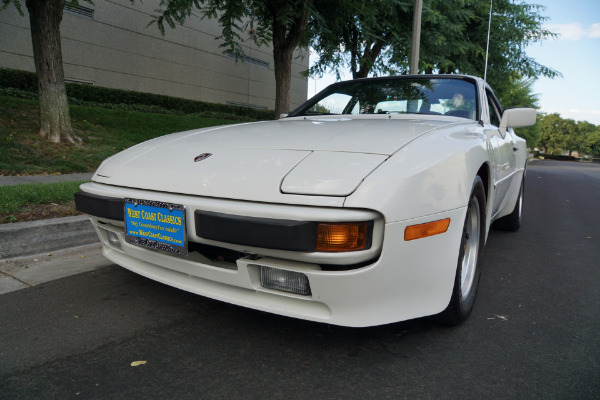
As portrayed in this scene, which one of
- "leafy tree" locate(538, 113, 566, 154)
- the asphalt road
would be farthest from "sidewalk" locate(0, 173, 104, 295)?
"leafy tree" locate(538, 113, 566, 154)

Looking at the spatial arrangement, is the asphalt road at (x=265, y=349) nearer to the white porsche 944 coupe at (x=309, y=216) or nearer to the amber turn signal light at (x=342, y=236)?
the white porsche 944 coupe at (x=309, y=216)

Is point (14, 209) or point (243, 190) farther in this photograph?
point (14, 209)

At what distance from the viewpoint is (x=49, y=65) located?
22.9 ft

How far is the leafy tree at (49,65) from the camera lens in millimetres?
6770

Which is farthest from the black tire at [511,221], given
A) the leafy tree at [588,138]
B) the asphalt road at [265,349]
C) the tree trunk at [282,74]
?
the leafy tree at [588,138]

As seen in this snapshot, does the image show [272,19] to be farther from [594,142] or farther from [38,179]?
[594,142]

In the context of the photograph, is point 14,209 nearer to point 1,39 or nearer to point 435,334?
point 435,334

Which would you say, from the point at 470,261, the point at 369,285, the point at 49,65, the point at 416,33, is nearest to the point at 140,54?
the point at 49,65

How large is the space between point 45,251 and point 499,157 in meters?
3.14

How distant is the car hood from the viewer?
5.23ft

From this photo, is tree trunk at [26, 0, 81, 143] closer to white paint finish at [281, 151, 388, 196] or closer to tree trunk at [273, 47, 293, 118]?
tree trunk at [273, 47, 293, 118]

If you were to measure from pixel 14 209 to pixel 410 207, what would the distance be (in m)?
3.13

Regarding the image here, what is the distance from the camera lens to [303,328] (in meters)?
1.97

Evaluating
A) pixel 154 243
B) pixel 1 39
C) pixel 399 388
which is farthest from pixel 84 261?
pixel 1 39
